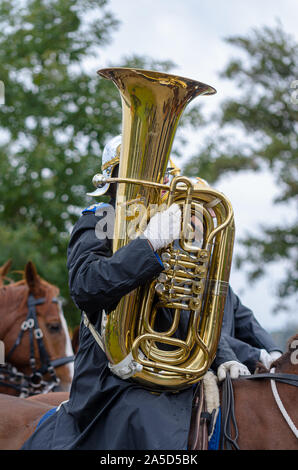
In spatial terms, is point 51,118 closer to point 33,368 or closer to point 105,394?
point 33,368

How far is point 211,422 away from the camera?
2676mm

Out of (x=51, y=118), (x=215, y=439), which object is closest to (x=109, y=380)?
(x=215, y=439)

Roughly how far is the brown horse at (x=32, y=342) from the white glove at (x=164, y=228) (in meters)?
2.57

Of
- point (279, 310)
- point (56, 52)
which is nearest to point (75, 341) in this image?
point (56, 52)

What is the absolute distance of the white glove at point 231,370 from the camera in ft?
9.26

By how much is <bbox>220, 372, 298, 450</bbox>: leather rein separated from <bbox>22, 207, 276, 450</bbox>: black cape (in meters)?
0.16

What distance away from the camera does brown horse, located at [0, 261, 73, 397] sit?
491cm

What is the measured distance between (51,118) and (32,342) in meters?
6.23

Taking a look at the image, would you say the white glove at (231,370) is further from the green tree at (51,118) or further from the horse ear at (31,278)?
the green tree at (51,118)

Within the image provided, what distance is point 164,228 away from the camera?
8.75 feet

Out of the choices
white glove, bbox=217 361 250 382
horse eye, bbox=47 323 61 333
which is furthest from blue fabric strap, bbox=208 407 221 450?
horse eye, bbox=47 323 61 333

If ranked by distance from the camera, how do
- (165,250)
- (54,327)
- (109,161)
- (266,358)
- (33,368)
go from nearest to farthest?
(165,250) < (109,161) < (266,358) < (33,368) < (54,327)
